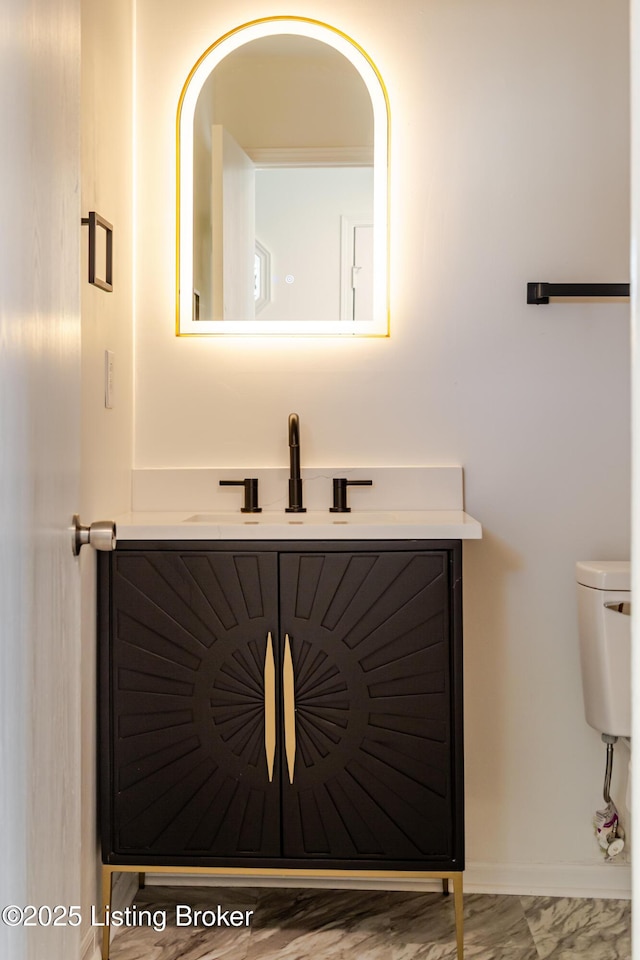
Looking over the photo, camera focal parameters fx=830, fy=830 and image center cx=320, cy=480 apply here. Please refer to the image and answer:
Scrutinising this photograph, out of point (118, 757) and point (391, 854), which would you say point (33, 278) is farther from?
point (391, 854)

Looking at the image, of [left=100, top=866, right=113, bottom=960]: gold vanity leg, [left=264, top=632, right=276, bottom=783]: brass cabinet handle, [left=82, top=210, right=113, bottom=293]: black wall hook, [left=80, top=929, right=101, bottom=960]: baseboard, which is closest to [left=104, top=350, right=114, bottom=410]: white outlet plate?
[left=82, top=210, right=113, bottom=293]: black wall hook

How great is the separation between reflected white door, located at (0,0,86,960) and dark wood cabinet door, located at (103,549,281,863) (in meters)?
0.72

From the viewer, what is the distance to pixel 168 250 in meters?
2.21

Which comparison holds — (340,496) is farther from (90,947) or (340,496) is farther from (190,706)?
(90,947)

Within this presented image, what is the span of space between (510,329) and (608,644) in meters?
0.83

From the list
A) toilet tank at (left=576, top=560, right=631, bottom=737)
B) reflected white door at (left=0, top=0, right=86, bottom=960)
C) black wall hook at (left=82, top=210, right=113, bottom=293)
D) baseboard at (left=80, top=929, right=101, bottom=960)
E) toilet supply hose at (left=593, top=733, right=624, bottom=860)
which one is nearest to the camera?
reflected white door at (left=0, top=0, right=86, bottom=960)

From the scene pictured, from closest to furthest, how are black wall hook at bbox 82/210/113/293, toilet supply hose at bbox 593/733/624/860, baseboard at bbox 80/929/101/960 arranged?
black wall hook at bbox 82/210/113/293 → baseboard at bbox 80/929/101/960 → toilet supply hose at bbox 593/733/624/860

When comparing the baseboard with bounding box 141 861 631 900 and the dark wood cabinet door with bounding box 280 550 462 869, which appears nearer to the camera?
the dark wood cabinet door with bounding box 280 550 462 869

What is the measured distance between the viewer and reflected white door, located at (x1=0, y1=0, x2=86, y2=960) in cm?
77

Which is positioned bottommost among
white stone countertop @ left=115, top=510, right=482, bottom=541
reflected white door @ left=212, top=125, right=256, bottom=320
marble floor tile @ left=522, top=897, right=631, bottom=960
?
marble floor tile @ left=522, top=897, right=631, bottom=960

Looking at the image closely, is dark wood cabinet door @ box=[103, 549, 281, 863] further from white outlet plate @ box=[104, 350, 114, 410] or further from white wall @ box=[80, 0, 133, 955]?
white outlet plate @ box=[104, 350, 114, 410]

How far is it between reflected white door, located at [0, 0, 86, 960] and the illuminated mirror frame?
114 centimetres

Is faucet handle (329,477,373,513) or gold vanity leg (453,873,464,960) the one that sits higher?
faucet handle (329,477,373,513)

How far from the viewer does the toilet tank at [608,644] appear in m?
1.91
